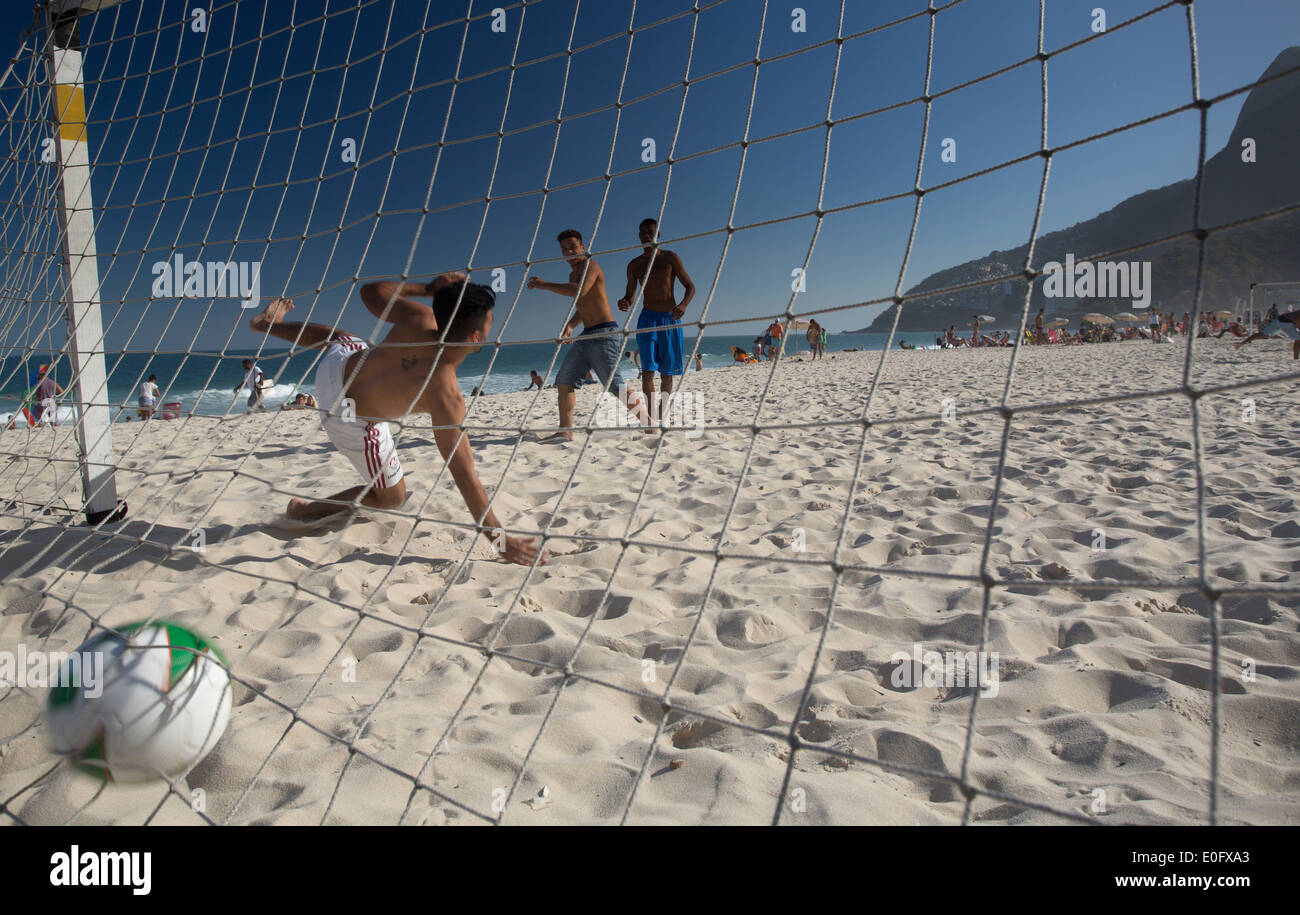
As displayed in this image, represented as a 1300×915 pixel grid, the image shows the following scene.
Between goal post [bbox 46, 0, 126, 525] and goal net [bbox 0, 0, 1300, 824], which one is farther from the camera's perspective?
goal post [bbox 46, 0, 126, 525]

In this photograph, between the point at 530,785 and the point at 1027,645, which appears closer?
the point at 530,785

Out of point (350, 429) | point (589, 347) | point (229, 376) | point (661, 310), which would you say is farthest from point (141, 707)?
point (229, 376)

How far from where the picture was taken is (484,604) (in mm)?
1954

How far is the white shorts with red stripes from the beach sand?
0.25 m

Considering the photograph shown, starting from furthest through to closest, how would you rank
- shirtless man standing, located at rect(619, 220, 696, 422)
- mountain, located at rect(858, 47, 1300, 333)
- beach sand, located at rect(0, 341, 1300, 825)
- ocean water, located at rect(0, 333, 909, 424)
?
1. mountain, located at rect(858, 47, 1300, 333)
2. ocean water, located at rect(0, 333, 909, 424)
3. shirtless man standing, located at rect(619, 220, 696, 422)
4. beach sand, located at rect(0, 341, 1300, 825)

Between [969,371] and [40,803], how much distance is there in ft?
35.7

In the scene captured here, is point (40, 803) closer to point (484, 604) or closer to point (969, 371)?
point (484, 604)

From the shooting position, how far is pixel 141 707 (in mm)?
1268

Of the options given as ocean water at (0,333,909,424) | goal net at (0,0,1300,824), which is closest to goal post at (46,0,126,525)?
goal net at (0,0,1300,824)

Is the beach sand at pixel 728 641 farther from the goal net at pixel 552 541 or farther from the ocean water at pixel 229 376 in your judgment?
the ocean water at pixel 229 376

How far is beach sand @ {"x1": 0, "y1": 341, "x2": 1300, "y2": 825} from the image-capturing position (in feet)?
3.83

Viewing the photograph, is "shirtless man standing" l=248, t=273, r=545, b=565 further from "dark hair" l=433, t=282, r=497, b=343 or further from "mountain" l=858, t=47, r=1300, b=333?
"mountain" l=858, t=47, r=1300, b=333
